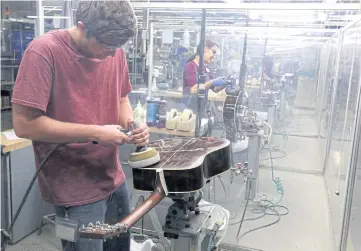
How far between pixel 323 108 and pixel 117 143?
15.1ft

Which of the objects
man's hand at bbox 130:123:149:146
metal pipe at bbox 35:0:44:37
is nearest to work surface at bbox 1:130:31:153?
metal pipe at bbox 35:0:44:37

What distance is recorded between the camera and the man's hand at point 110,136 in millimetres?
1190

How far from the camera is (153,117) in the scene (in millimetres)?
2793

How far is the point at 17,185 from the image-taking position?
2.44 meters

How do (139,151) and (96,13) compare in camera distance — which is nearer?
(96,13)

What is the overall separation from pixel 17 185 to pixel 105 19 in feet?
5.40

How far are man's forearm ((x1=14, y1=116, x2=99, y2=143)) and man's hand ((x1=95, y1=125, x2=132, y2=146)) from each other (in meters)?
0.01

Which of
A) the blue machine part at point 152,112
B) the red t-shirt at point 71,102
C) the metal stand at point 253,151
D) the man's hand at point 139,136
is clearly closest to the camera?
the red t-shirt at point 71,102

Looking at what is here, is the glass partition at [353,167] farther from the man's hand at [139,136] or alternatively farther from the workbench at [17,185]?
the workbench at [17,185]

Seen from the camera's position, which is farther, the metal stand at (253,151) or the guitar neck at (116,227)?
the metal stand at (253,151)

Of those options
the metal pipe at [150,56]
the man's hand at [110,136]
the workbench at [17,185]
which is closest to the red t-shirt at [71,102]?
the man's hand at [110,136]

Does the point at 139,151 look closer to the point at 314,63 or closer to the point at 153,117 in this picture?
the point at 153,117

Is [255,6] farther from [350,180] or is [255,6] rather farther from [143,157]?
[143,157]

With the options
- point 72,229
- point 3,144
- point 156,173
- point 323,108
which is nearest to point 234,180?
point 3,144
